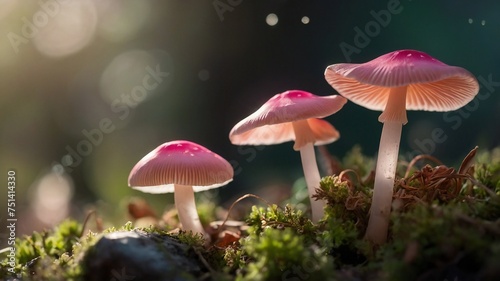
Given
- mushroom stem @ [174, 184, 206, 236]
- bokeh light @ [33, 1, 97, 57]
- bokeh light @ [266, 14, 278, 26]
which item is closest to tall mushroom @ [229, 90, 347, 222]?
mushroom stem @ [174, 184, 206, 236]

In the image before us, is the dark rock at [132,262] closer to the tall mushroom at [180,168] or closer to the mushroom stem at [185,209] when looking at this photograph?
the tall mushroom at [180,168]

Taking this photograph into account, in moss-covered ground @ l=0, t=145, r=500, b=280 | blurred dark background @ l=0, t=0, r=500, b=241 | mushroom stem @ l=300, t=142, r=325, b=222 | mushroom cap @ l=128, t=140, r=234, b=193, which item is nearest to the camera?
moss-covered ground @ l=0, t=145, r=500, b=280

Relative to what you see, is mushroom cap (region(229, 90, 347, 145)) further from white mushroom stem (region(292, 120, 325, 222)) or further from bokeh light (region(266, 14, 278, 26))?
bokeh light (region(266, 14, 278, 26))

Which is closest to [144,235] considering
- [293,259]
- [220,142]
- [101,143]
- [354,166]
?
[293,259]

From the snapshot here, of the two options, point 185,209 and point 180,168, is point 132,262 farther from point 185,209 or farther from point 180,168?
point 185,209

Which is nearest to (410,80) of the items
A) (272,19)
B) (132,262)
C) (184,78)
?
(132,262)

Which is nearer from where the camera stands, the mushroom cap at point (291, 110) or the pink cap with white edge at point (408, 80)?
the pink cap with white edge at point (408, 80)

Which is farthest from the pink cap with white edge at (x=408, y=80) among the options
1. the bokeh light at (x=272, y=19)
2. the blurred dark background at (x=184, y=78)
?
the bokeh light at (x=272, y=19)

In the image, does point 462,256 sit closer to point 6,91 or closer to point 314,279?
point 314,279
